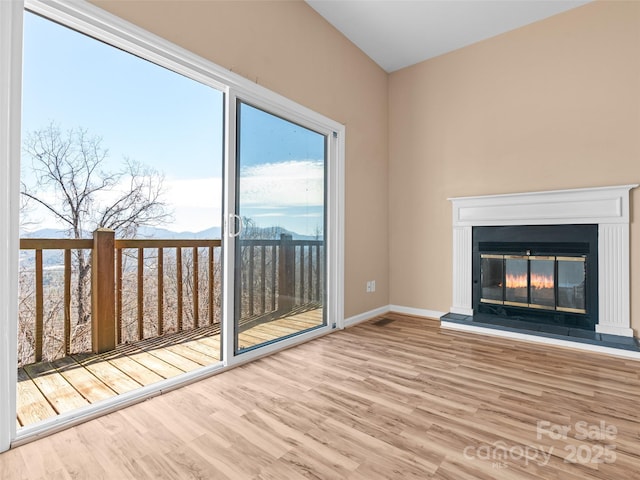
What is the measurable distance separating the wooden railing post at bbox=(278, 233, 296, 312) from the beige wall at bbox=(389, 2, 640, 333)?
1.53 meters

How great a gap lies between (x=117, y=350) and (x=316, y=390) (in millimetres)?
1723

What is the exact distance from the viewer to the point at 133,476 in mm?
1201

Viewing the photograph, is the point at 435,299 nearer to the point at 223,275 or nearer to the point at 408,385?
the point at 408,385

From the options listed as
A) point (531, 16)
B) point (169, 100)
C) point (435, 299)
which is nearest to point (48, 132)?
point (169, 100)

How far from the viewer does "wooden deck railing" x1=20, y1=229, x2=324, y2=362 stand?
237cm

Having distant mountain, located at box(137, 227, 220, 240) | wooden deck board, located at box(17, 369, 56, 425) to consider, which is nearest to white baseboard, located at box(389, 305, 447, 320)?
distant mountain, located at box(137, 227, 220, 240)

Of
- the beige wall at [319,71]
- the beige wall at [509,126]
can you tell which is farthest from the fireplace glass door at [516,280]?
the beige wall at [319,71]

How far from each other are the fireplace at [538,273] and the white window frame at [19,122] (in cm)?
207

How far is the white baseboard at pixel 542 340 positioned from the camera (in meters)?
2.42

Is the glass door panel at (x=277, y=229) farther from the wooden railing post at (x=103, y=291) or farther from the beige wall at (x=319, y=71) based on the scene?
the wooden railing post at (x=103, y=291)

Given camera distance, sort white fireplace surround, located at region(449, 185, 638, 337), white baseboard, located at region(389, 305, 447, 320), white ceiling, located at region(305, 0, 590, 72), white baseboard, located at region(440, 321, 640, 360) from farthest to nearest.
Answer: white baseboard, located at region(389, 305, 447, 320)
white ceiling, located at region(305, 0, 590, 72)
white fireplace surround, located at region(449, 185, 638, 337)
white baseboard, located at region(440, 321, 640, 360)

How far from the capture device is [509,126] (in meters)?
3.12

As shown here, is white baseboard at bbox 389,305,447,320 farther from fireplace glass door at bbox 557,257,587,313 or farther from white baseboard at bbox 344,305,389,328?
fireplace glass door at bbox 557,257,587,313

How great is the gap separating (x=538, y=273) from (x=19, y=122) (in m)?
3.69
